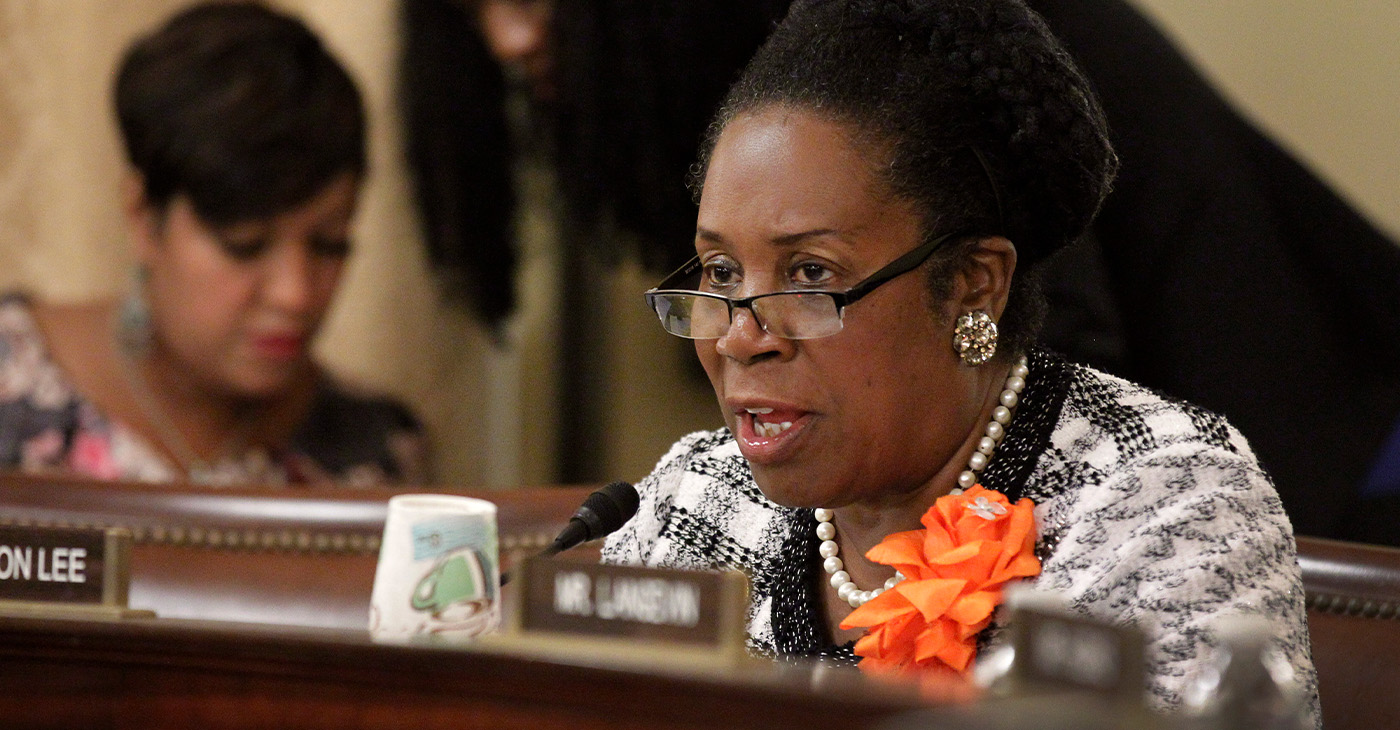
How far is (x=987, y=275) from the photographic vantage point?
152cm

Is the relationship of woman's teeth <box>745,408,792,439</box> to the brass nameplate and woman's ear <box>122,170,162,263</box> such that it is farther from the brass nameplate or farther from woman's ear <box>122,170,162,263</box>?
woman's ear <box>122,170,162,263</box>

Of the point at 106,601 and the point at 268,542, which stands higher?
the point at 106,601

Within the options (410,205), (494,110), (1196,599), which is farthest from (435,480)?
(1196,599)

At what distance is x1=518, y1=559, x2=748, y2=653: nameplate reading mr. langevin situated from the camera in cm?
91

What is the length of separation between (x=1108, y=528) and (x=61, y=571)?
3.03 ft

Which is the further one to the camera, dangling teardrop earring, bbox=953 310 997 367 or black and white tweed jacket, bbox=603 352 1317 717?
dangling teardrop earring, bbox=953 310 997 367

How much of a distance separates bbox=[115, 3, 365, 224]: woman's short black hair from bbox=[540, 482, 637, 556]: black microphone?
186 cm

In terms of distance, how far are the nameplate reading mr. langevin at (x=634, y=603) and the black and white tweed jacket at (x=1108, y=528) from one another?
0.51 m

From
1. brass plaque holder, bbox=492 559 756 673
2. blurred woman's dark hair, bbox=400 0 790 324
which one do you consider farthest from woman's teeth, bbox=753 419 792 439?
blurred woman's dark hair, bbox=400 0 790 324

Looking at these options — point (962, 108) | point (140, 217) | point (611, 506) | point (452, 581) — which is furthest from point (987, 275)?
point (140, 217)

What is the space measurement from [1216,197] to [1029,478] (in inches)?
46.3

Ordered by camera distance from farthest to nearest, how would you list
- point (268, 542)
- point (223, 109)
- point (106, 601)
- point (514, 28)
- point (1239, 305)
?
1. point (514, 28)
2. point (223, 109)
3. point (1239, 305)
4. point (268, 542)
5. point (106, 601)

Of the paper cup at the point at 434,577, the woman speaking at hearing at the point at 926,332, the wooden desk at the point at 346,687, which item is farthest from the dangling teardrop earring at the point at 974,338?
the wooden desk at the point at 346,687

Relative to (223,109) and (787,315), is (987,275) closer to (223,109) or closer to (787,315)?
(787,315)
